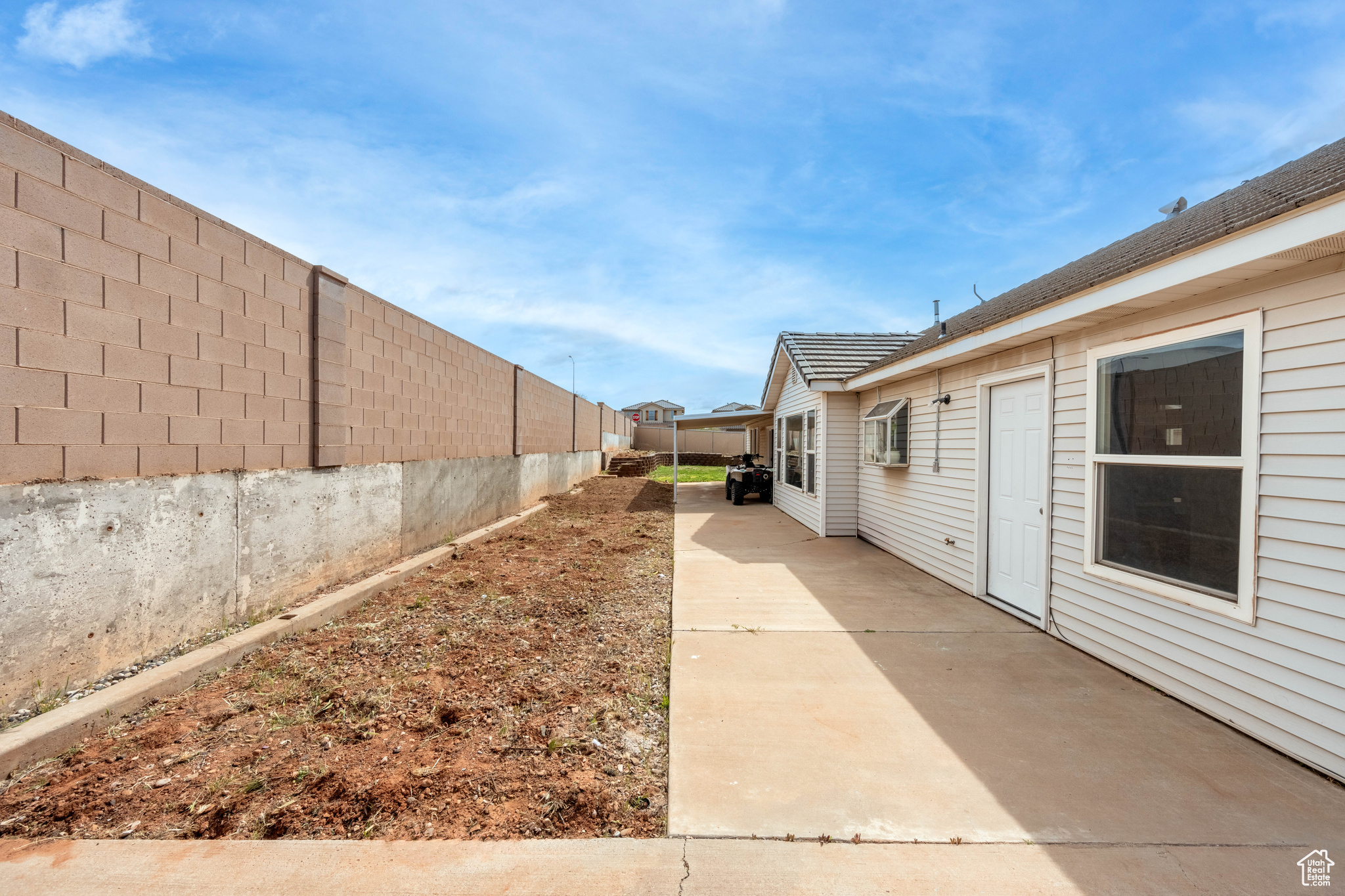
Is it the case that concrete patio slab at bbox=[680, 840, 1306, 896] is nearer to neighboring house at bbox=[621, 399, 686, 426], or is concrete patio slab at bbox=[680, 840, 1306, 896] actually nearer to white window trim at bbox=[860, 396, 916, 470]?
white window trim at bbox=[860, 396, 916, 470]

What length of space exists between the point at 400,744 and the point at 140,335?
2.91 m

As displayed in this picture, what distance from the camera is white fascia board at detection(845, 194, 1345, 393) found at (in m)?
2.28

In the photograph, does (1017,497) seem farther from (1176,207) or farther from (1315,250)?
(1176,207)

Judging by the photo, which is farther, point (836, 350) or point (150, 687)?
point (836, 350)

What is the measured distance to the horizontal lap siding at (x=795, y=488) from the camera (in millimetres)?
9148

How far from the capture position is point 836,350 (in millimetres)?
9633

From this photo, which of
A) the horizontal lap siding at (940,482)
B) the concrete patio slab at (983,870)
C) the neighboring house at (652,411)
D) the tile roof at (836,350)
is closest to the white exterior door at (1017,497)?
the horizontal lap siding at (940,482)

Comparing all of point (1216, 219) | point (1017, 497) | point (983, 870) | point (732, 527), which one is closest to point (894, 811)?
point (983, 870)

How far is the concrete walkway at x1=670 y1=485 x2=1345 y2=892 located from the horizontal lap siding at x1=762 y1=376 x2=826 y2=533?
15.2 feet

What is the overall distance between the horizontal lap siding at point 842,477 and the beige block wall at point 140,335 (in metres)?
6.56

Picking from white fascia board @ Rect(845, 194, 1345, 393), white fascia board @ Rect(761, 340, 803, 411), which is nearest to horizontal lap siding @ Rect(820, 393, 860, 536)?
white fascia board @ Rect(761, 340, 803, 411)

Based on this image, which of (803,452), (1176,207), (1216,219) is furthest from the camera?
(803,452)

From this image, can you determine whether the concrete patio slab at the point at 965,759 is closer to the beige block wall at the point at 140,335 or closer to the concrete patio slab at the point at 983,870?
the concrete patio slab at the point at 983,870

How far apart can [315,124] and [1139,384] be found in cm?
808
